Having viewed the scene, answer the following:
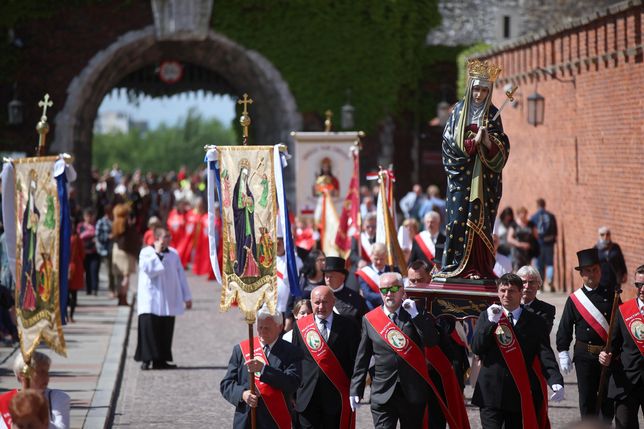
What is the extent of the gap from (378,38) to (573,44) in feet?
36.2

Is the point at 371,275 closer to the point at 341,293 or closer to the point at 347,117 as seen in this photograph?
the point at 341,293

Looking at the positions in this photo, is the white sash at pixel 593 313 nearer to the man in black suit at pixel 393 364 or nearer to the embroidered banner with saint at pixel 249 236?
the man in black suit at pixel 393 364

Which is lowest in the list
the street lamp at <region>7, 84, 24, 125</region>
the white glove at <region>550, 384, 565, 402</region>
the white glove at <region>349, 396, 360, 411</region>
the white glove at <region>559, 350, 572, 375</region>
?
the white glove at <region>349, 396, 360, 411</region>

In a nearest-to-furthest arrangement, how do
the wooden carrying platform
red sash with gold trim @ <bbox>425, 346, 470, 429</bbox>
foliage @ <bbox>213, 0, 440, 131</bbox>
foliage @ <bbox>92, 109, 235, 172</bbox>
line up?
1. red sash with gold trim @ <bbox>425, 346, 470, 429</bbox>
2. the wooden carrying platform
3. foliage @ <bbox>213, 0, 440, 131</bbox>
4. foliage @ <bbox>92, 109, 235, 172</bbox>

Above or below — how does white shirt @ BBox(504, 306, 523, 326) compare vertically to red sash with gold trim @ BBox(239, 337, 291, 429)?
above

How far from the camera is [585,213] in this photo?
77.2 feet

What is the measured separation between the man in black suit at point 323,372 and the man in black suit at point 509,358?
3.41 ft

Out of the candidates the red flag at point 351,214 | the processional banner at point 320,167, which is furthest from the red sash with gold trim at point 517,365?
the processional banner at point 320,167

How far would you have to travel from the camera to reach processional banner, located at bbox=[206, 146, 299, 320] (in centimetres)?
1071

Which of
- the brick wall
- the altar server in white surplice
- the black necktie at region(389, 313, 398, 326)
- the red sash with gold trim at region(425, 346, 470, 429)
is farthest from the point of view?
the brick wall

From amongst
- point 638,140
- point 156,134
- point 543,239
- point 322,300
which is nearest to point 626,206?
point 638,140

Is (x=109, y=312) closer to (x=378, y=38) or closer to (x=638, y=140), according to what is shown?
(x=638, y=140)

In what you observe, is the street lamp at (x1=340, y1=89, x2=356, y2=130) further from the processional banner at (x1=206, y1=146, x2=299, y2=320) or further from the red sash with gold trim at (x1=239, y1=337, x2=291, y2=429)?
the red sash with gold trim at (x1=239, y1=337, x2=291, y2=429)

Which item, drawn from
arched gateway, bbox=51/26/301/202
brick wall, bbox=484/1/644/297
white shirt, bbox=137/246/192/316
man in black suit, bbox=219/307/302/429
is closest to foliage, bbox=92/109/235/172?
arched gateway, bbox=51/26/301/202
